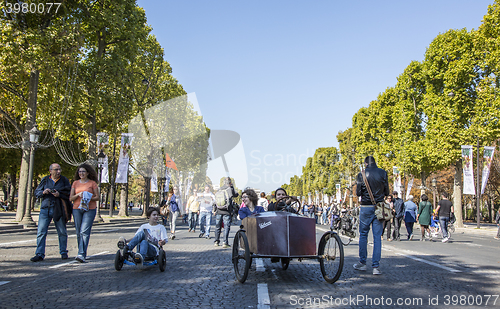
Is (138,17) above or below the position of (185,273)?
above

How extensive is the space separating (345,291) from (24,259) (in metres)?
6.34

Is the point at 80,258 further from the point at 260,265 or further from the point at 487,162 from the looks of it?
the point at 487,162

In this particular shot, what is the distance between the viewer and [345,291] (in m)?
5.91

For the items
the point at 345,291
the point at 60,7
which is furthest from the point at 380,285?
the point at 60,7

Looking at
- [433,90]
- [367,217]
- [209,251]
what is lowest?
[209,251]

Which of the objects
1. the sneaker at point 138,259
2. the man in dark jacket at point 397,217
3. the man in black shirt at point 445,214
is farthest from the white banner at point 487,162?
the sneaker at point 138,259

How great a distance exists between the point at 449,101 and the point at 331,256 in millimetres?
29036

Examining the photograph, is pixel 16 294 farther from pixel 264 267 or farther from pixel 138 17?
pixel 138 17

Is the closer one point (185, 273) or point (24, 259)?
point (185, 273)

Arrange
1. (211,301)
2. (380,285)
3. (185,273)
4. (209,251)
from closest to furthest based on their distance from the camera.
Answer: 1. (211,301)
2. (380,285)
3. (185,273)
4. (209,251)

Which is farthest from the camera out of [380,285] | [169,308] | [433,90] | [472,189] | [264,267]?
[433,90]

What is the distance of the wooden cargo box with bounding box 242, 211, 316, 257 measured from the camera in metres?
6.32

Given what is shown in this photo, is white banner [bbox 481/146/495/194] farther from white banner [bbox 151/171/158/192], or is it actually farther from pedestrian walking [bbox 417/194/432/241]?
white banner [bbox 151/171/158/192]

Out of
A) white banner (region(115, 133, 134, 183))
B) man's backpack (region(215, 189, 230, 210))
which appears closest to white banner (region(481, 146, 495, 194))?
man's backpack (region(215, 189, 230, 210))
